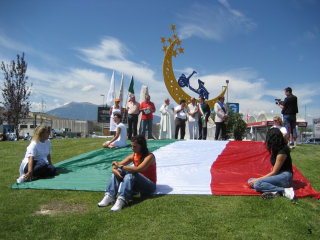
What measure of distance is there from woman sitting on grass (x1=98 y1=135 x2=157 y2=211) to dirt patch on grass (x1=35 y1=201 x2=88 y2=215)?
310 mm

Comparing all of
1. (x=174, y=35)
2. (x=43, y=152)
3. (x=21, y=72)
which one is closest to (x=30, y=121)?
(x=21, y=72)

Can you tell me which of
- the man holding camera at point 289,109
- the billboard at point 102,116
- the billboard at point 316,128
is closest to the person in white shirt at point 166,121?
the man holding camera at point 289,109

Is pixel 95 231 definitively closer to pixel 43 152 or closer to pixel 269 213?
pixel 269 213

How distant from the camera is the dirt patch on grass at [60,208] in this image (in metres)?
3.70

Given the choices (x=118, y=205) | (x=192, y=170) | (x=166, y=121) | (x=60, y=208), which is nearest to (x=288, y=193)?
(x=192, y=170)

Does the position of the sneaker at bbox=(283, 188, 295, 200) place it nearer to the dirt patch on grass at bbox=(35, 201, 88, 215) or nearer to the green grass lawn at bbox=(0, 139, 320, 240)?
the green grass lawn at bbox=(0, 139, 320, 240)

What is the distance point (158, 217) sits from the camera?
337cm

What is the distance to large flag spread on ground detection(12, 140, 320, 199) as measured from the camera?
185 inches

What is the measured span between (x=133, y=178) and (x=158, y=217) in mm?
882

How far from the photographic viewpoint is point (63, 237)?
292 cm

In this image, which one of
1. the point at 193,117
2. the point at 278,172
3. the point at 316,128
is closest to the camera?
the point at 278,172

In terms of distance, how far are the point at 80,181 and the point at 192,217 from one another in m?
2.80

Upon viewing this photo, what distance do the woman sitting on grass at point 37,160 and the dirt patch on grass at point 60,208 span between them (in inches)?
58.9

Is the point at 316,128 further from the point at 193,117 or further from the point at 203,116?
the point at 193,117
